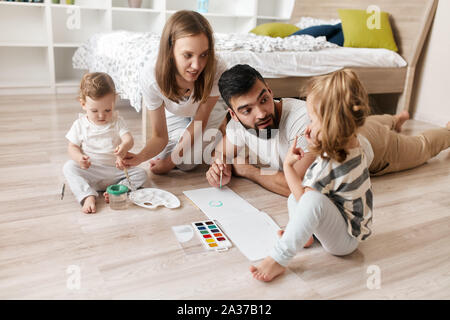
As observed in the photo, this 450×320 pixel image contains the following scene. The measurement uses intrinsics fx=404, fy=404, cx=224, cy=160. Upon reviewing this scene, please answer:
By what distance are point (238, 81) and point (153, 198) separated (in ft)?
1.77

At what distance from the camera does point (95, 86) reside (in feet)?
4.66

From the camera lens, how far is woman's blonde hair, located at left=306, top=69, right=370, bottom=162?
960 millimetres

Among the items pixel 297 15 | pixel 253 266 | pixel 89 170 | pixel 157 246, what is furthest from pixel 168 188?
pixel 297 15

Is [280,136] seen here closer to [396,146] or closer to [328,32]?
[396,146]

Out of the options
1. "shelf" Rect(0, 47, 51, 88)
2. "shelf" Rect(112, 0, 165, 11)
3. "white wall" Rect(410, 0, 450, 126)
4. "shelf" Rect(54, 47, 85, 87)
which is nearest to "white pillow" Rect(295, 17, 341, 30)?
"white wall" Rect(410, 0, 450, 126)

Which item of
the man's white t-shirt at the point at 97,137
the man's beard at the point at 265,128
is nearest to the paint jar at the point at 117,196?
the man's white t-shirt at the point at 97,137

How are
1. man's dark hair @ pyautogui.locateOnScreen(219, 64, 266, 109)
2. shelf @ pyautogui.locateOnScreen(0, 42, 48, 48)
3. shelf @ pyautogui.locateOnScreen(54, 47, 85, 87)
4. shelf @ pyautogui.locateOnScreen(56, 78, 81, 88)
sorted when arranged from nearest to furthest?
1. man's dark hair @ pyautogui.locateOnScreen(219, 64, 266, 109)
2. shelf @ pyautogui.locateOnScreen(0, 42, 48, 48)
3. shelf @ pyautogui.locateOnScreen(56, 78, 81, 88)
4. shelf @ pyautogui.locateOnScreen(54, 47, 85, 87)

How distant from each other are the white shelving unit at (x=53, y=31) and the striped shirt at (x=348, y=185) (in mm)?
3099

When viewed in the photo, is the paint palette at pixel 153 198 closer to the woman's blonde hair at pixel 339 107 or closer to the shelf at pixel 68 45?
the woman's blonde hair at pixel 339 107

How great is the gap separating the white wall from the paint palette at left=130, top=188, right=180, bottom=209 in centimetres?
225

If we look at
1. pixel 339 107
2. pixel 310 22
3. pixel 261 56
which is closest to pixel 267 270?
pixel 339 107

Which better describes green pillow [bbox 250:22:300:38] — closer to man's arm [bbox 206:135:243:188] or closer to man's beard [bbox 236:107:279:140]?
man's arm [bbox 206:135:243:188]
